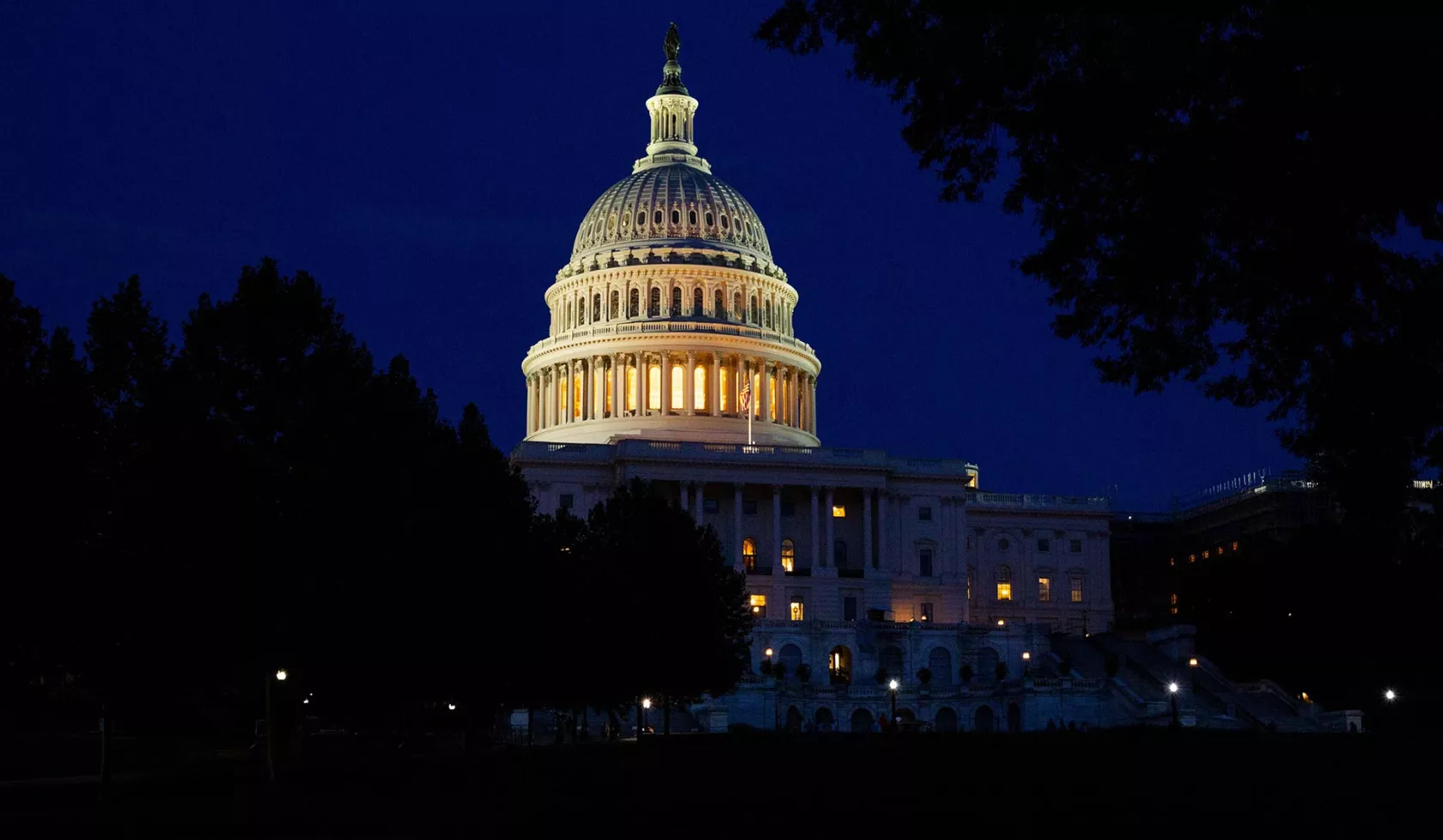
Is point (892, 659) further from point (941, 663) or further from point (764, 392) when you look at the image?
point (764, 392)

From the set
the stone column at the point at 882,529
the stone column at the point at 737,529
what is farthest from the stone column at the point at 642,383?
the stone column at the point at 882,529

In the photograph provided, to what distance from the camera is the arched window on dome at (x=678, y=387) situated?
149 meters

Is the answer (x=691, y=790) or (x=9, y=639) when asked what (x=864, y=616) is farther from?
(x=691, y=790)

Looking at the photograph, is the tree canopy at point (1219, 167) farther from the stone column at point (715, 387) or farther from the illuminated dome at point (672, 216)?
the illuminated dome at point (672, 216)

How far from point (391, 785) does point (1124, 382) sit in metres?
18.4

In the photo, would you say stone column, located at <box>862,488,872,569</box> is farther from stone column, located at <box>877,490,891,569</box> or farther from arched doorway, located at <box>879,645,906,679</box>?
arched doorway, located at <box>879,645,906,679</box>

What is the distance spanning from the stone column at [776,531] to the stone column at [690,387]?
17857mm

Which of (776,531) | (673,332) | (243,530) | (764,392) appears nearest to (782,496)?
(776,531)

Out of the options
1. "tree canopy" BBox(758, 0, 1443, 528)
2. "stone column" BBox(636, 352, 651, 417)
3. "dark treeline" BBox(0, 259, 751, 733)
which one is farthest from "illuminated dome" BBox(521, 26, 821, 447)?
"tree canopy" BBox(758, 0, 1443, 528)

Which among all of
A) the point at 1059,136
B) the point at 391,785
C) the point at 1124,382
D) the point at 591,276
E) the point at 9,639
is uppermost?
the point at 591,276

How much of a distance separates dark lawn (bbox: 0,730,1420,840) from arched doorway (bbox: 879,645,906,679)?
71.7 metres

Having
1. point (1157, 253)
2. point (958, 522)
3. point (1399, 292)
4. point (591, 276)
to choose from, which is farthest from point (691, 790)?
point (591, 276)

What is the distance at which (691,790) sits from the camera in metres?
29.1

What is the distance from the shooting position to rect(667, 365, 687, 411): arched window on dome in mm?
149375
